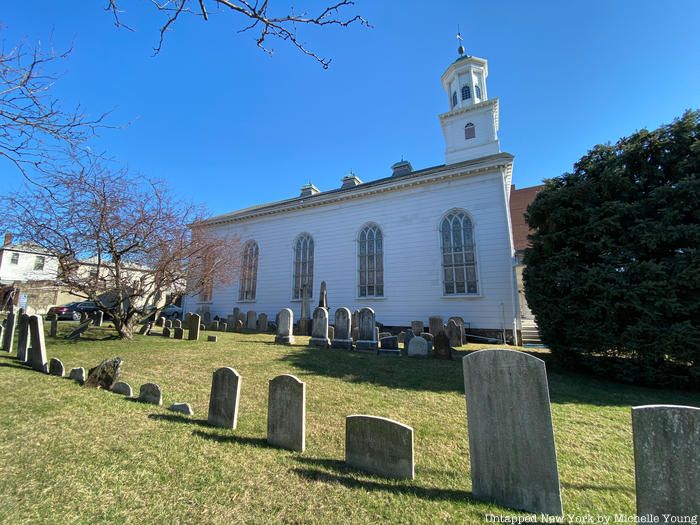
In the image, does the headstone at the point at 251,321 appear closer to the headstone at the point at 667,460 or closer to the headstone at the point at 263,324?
the headstone at the point at 263,324

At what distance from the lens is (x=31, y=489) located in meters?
2.49

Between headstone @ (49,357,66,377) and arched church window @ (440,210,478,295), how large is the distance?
1369cm

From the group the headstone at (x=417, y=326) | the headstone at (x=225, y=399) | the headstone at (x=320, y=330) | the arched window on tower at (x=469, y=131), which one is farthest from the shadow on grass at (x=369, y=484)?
the arched window on tower at (x=469, y=131)

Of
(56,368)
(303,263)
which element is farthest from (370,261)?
(56,368)

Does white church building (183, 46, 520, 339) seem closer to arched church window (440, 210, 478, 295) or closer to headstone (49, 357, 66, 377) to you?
arched church window (440, 210, 478, 295)

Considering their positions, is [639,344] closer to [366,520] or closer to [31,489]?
[366,520]

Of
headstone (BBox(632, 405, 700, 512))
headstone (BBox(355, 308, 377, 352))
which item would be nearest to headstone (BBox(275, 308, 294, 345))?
headstone (BBox(355, 308, 377, 352))

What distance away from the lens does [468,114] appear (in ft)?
61.5

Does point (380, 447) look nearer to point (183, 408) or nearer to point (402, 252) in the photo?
point (183, 408)

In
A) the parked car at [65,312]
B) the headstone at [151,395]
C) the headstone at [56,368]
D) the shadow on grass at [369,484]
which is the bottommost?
the shadow on grass at [369,484]

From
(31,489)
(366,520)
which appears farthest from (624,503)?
(31,489)

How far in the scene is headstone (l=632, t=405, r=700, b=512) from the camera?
189 centimetres

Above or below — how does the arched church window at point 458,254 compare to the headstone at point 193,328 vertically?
above

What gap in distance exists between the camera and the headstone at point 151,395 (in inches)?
185
